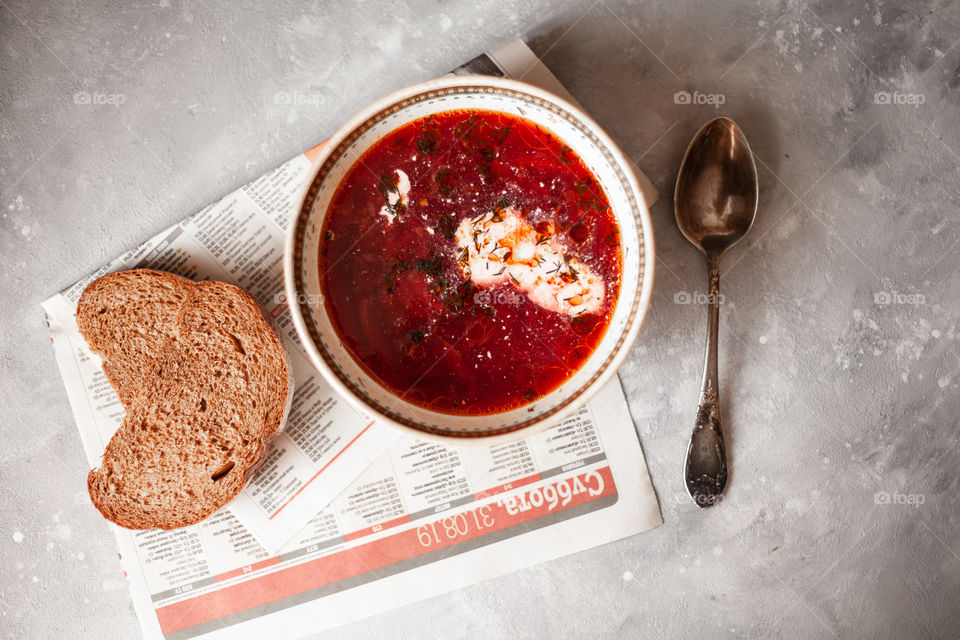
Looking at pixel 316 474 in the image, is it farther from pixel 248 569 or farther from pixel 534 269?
pixel 534 269

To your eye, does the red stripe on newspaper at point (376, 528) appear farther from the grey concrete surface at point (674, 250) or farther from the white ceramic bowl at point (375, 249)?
the white ceramic bowl at point (375, 249)

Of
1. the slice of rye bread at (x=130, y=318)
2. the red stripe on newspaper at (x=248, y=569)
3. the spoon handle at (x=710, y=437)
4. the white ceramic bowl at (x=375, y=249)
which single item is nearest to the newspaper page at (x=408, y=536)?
the red stripe on newspaper at (x=248, y=569)

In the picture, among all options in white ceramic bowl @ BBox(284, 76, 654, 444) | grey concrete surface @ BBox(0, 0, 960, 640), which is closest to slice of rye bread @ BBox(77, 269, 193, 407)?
grey concrete surface @ BBox(0, 0, 960, 640)

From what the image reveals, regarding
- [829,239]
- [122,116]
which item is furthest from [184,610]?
[829,239]

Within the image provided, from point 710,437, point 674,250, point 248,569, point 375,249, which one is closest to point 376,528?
point 248,569

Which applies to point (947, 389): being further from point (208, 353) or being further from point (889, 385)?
point (208, 353)
